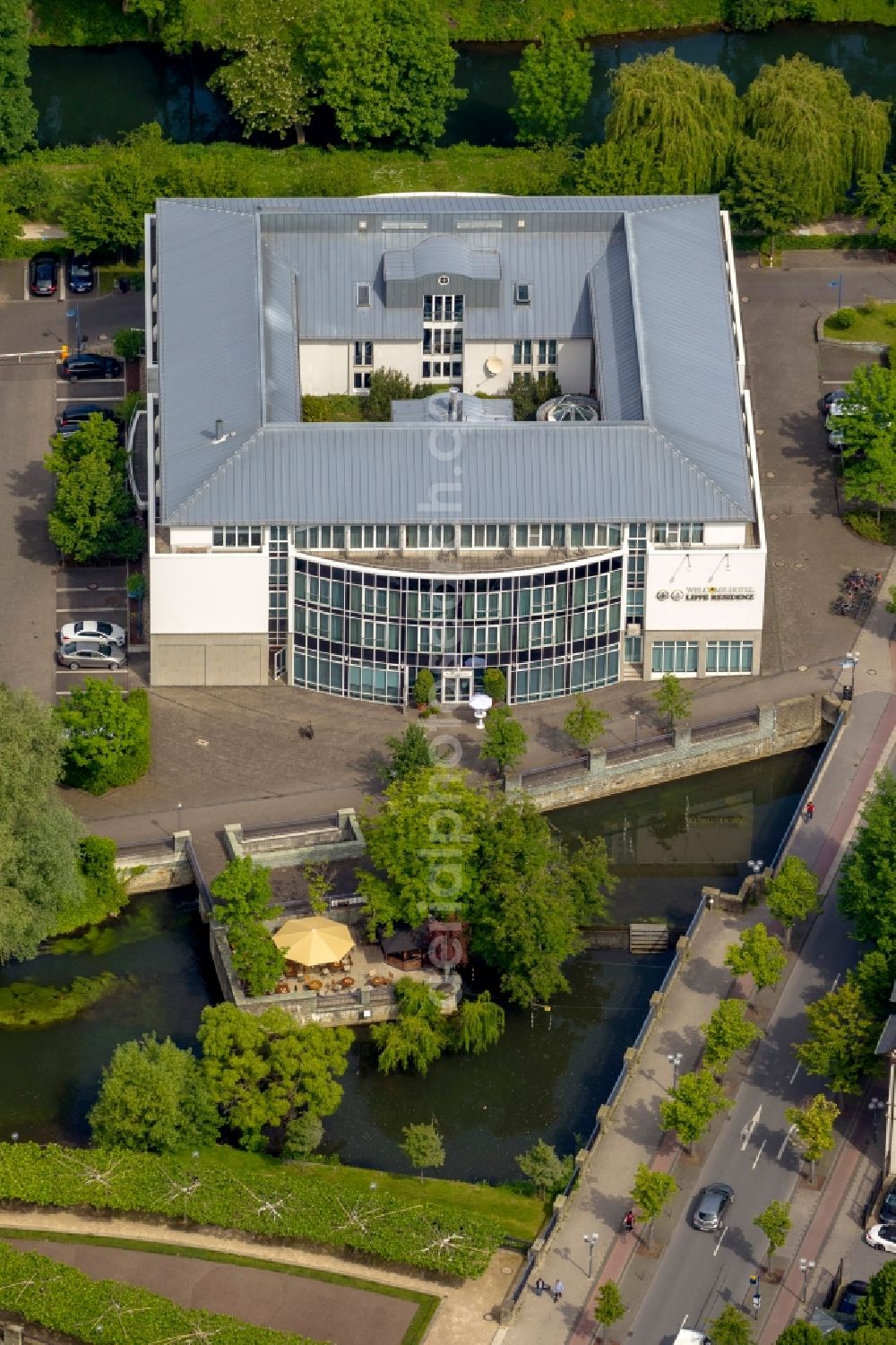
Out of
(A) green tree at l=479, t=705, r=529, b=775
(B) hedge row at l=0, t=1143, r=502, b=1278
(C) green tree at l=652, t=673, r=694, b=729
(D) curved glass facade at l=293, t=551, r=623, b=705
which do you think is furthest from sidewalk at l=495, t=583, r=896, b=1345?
(D) curved glass facade at l=293, t=551, r=623, b=705

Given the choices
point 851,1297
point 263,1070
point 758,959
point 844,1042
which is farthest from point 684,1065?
point 263,1070

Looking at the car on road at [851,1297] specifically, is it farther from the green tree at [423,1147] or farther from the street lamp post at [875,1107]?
the green tree at [423,1147]

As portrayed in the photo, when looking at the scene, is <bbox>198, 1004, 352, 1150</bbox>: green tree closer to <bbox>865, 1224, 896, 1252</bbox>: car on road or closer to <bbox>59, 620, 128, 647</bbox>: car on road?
<bbox>865, 1224, 896, 1252</bbox>: car on road

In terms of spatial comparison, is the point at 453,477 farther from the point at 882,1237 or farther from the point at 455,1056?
the point at 882,1237

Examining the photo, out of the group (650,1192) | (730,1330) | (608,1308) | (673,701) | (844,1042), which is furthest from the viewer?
(673,701)

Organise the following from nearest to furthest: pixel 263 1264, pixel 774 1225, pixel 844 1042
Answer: pixel 774 1225 < pixel 263 1264 < pixel 844 1042
